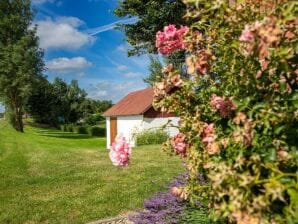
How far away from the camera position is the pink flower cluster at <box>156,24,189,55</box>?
378cm

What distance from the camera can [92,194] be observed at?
11.2m

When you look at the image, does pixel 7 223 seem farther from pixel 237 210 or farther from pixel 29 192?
pixel 237 210

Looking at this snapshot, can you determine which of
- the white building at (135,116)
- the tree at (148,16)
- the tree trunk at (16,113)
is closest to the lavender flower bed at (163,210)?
the tree at (148,16)

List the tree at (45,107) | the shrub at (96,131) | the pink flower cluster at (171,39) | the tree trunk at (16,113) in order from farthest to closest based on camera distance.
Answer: the tree at (45,107) < the shrub at (96,131) < the tree trunk at (16,113) < the pink flower cluster at (171,39)

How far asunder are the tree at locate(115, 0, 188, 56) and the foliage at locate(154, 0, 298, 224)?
1880cm

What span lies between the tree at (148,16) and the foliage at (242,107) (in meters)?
18.8

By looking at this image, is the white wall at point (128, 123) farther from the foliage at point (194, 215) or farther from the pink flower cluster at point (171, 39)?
the pink flower cluster at point (171, 39)

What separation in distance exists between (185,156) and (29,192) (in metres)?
9.19

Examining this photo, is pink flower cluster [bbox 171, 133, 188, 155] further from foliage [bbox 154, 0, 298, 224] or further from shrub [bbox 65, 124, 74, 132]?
shrub [bbox 65, 124, 74, 132]

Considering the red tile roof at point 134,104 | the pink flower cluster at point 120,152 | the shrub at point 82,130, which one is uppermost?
the red tile roof at point 134,104

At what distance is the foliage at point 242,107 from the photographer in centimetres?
250

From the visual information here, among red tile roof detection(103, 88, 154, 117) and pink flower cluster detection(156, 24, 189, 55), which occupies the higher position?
red tile roof detection(103, 88, 154, 117)

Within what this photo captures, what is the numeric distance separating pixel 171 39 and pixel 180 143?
2.94ft

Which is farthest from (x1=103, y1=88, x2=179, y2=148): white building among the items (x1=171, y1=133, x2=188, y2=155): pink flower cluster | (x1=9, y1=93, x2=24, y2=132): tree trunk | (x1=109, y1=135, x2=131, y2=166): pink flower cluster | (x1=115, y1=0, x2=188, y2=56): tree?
(x1=109, y1=135, x2=131, y2=166): pink flower cluster
